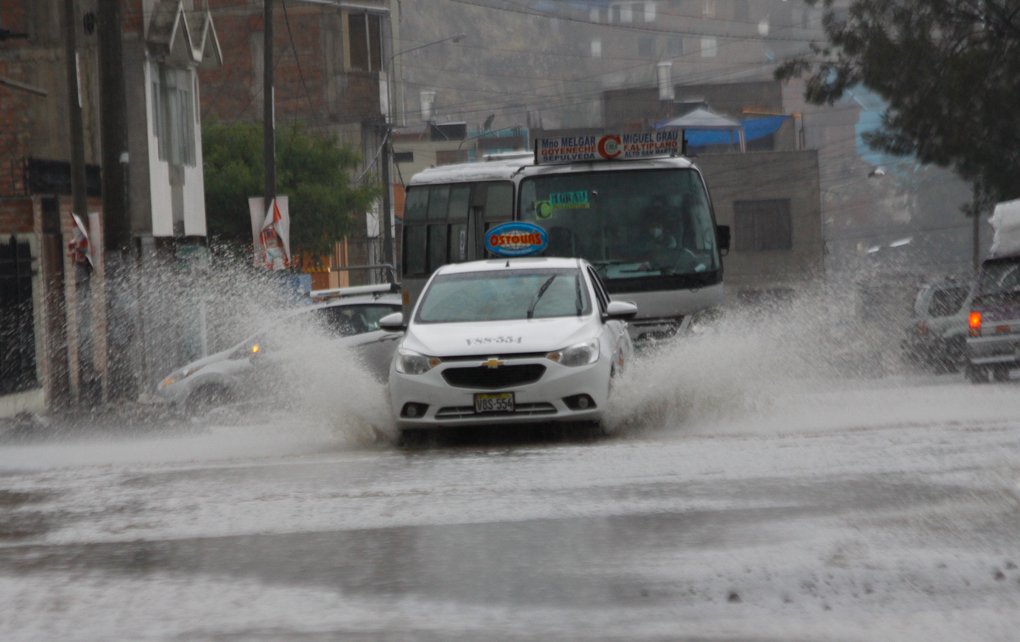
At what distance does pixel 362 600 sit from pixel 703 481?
14.0 feet

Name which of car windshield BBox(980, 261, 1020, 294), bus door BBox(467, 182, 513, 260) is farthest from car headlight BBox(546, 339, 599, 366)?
car windshield BBox(980, 261, 1020, 294)

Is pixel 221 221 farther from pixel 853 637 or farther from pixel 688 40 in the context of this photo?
pixel 688 40

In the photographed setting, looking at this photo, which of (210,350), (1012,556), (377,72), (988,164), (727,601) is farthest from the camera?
(377,72)

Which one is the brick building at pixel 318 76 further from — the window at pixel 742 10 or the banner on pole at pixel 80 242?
the window at pixel 742 10

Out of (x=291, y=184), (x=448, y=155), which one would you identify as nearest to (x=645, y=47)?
(x=448, y=155)

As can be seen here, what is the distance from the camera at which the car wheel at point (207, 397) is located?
78.0 ft

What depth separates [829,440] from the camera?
1423 cm

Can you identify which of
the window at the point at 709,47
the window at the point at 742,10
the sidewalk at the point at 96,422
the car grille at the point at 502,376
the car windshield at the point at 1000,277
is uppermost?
the window at the point at 742,10

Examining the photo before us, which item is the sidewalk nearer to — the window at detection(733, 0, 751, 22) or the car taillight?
the car taillight

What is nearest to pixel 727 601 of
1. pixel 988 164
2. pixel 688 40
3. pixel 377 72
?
pixel 988 164

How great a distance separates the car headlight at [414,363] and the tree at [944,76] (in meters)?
27.0

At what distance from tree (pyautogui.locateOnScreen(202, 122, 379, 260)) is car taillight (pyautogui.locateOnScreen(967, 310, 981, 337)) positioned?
27739 millimetres

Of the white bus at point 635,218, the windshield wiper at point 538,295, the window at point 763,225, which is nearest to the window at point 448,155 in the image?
the window at point 763,225

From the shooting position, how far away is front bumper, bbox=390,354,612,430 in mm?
14867
